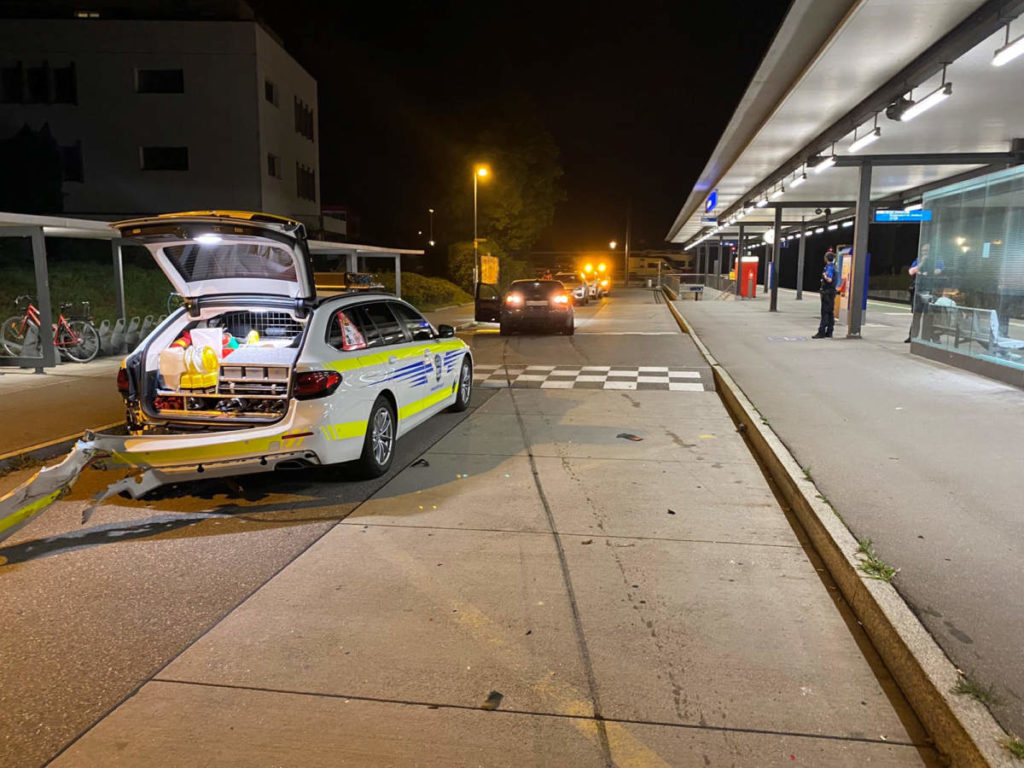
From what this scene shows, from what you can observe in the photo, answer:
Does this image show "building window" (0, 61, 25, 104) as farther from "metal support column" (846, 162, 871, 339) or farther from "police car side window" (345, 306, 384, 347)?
"police car side window" (345, 306, 384, 347)

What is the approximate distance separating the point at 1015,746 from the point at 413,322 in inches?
259

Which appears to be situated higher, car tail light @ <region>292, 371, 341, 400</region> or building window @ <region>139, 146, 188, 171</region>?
building window @ <region>139, 146, 188, 171</region>

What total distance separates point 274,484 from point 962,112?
43.1ft

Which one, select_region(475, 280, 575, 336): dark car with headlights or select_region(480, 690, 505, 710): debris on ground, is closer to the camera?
Answer: select_region(480, 690, 505, 710): debris on ground

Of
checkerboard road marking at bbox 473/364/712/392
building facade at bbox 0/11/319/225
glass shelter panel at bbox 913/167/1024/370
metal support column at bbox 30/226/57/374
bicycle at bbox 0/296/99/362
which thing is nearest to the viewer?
glass shelter panel at bbox 913/167/1024/370

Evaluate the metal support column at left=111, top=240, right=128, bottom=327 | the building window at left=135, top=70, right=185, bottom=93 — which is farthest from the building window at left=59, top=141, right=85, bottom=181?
the metal support column at left=111, top=240, right=128, bottom=327

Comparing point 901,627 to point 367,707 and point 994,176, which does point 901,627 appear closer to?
point 367,707

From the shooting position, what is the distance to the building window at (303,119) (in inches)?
1431

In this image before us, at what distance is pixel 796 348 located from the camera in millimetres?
15898

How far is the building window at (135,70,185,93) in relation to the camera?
31.1 metres

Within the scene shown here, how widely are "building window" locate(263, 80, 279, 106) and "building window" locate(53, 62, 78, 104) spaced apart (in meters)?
7.40

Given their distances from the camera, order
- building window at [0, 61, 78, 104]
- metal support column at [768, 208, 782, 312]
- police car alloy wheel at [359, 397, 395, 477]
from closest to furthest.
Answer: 1. police car alloy wheel at [359, 397, 395, 477]
2. metal support column at [768, 208, 782, 312]
3. building window at [0, 61, 78, 104]

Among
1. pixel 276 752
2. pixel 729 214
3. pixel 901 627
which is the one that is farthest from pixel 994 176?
pixel 729 214

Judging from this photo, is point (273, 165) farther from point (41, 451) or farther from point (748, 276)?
point (41, 451)
